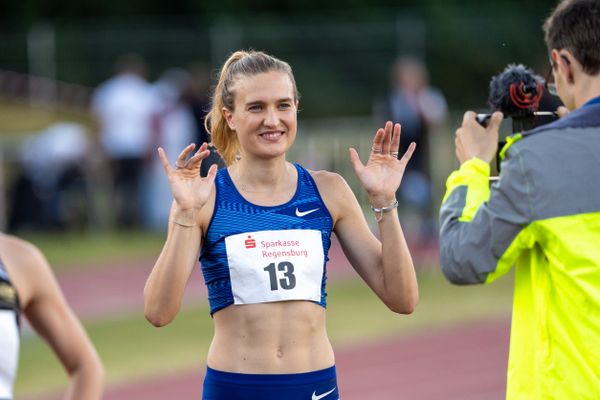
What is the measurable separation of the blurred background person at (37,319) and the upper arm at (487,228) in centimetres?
103

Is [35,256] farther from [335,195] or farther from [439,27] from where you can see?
[439,27]

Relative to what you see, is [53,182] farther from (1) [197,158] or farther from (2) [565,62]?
(2) [565,62]

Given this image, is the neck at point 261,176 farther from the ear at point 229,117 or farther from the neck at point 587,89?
the neck at point 587,89

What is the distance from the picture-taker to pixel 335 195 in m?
4.23

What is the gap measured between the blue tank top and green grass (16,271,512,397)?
473 centimetres

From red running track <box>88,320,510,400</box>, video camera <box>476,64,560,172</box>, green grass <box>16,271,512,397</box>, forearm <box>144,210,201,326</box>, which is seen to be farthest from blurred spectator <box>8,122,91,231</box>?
video camera <box>476,64,560,172</box>

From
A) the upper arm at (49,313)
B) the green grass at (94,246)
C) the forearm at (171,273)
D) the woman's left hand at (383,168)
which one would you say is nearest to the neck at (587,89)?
the woman's left hand at (383,168)

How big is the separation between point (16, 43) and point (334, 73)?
572 cm

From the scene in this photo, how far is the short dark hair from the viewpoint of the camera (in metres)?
3.36

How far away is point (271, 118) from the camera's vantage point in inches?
161

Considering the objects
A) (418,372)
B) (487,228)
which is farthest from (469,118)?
(418,372)

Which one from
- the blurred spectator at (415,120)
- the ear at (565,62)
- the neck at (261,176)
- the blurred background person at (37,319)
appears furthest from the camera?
the blurred spectator at (415,120)

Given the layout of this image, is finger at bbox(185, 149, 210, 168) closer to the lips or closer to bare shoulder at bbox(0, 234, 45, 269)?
the lips

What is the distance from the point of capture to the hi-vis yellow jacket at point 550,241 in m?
3.30
